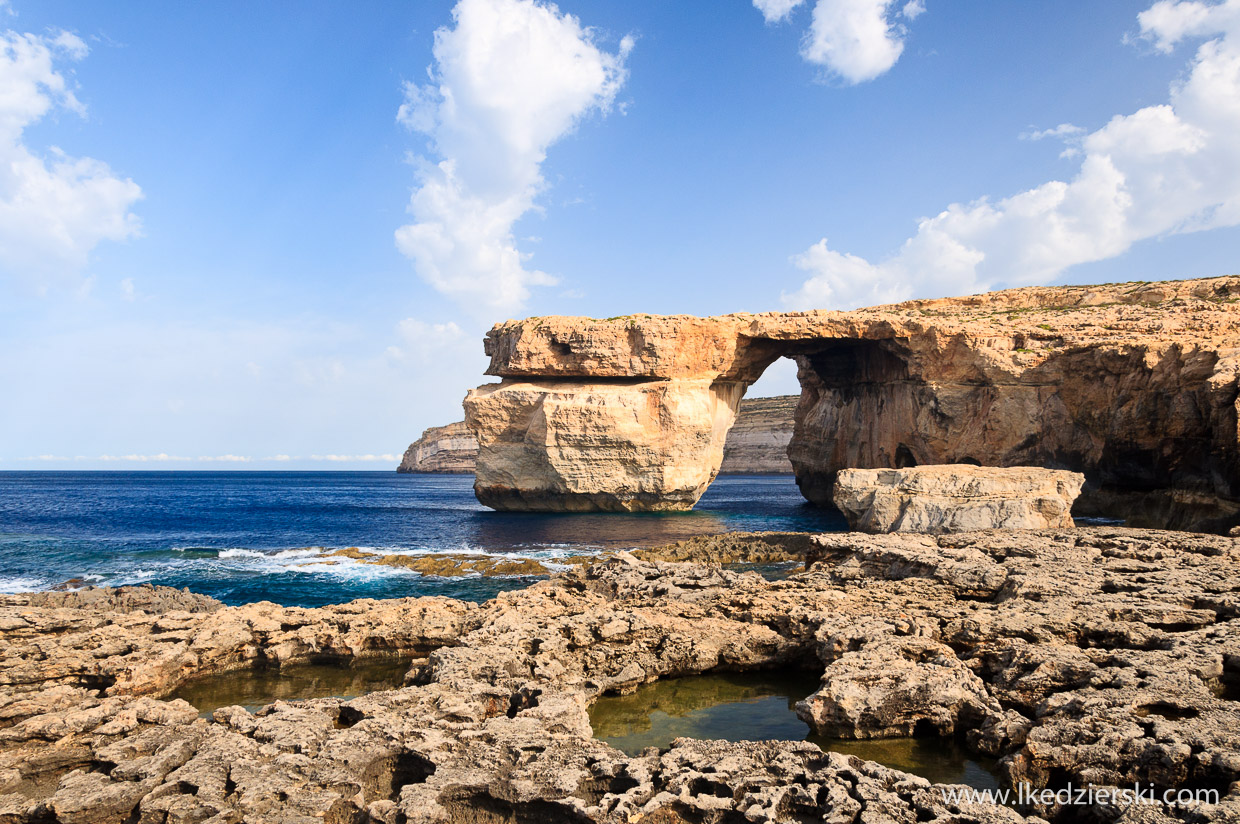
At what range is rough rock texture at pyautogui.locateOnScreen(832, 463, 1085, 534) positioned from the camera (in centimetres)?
1989

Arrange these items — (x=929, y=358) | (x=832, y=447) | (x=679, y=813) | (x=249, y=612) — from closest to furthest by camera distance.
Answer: (x=679, y=813)
(x=249, y=612)
(x=929, y=358)
(x=832, y=447)

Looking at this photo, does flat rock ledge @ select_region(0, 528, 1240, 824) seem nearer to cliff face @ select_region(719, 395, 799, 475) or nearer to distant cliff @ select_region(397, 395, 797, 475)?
distant cliff @ select_region(397, 395, 797, 475)

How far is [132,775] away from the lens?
630cm

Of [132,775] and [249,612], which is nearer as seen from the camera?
[132,775]

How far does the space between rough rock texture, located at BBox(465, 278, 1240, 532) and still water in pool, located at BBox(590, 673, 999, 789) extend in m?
19.1

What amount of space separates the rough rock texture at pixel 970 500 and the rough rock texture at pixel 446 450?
10092 centimetres

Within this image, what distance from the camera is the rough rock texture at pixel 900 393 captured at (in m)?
23.1

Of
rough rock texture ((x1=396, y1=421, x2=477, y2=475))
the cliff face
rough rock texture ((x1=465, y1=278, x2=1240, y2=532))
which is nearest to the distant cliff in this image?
the cliff face

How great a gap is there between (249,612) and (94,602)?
5563 millimetres

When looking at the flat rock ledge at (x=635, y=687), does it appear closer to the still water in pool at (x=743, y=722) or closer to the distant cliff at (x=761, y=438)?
the still water in pool at (x=743, y=722)

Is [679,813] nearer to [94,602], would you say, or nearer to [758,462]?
[94,602]

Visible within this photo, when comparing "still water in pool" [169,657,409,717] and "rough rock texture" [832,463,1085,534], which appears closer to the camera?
"still water in pool" [169,657,409,717]

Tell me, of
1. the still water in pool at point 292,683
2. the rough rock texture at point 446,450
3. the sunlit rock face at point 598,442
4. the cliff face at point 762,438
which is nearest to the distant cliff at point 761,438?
the cliff face at point 762,438

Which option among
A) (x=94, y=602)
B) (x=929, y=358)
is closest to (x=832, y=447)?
(x=929, y=358)
